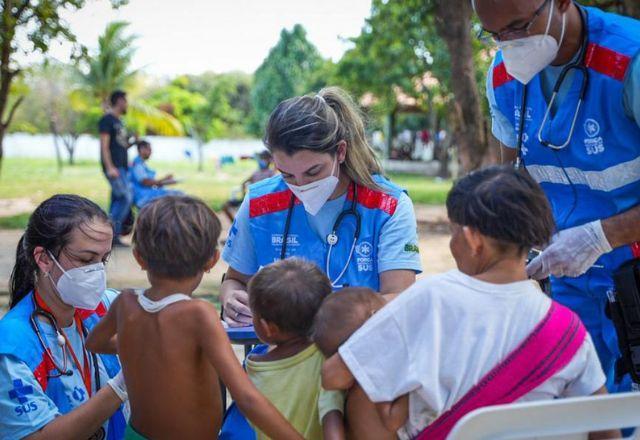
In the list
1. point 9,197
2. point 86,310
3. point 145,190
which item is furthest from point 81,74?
point 86,310

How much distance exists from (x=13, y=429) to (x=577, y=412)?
5.46ft

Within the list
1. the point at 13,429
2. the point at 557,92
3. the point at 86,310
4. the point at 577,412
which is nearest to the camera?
the point at 577,412

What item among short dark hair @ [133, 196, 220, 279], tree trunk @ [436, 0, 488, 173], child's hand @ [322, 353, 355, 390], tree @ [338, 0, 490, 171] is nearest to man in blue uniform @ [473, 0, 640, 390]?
child's hand @ [322, 353, 355, 390]

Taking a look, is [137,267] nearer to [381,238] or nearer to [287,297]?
[381,238]

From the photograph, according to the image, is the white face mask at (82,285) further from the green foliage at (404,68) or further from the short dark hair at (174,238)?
the green foliage at (404,68)

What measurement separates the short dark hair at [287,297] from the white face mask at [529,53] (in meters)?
1.08

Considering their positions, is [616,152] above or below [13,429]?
above

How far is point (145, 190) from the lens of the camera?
1048 cm

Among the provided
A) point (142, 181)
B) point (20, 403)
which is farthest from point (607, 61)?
point (142, 181)

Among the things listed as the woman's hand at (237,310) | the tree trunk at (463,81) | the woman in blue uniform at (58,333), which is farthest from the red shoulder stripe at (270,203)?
the tree trunk at (463,81)

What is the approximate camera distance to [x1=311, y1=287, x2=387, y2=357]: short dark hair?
1968 millimetres

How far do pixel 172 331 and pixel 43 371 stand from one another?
2.10 ft

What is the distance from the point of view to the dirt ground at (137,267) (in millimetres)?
7938

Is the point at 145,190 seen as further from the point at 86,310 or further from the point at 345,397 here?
the point at 345,397
